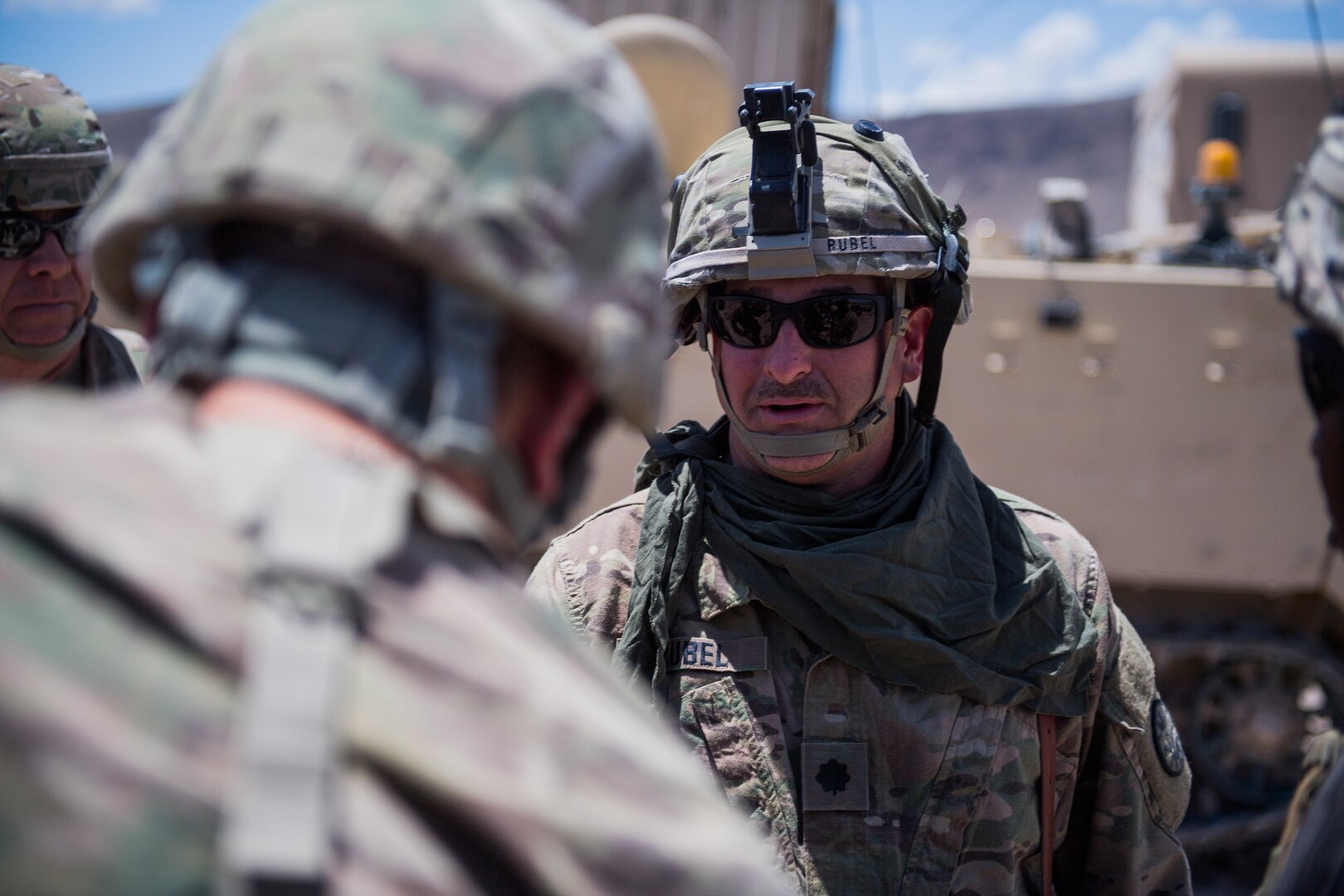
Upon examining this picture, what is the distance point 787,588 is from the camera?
101 inches

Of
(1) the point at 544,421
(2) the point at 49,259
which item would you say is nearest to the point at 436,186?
(1) the point at 544,421

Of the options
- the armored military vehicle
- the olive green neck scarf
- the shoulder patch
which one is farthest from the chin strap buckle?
the armored military vehicle

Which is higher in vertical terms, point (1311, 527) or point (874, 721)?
point (874, 721)

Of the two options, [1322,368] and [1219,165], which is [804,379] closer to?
[1322,368]

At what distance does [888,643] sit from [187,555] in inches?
67.5

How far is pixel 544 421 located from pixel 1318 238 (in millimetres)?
2862

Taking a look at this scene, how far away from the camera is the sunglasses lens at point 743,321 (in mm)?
2656

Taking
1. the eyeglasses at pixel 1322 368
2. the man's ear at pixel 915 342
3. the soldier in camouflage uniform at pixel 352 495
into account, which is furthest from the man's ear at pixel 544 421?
the eyeglasses at pixel 1322 368

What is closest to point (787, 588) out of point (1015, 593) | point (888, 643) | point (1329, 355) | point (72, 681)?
point (888, 643)

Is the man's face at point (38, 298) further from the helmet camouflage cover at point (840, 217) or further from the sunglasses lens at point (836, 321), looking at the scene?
the sunglasses lens at point (836, 321)

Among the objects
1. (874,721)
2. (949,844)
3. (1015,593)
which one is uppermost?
(1015,593)

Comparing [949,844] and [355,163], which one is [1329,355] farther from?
[355,163]

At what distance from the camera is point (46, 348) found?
3201 millimetres

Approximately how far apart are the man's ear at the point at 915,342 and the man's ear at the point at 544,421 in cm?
170
